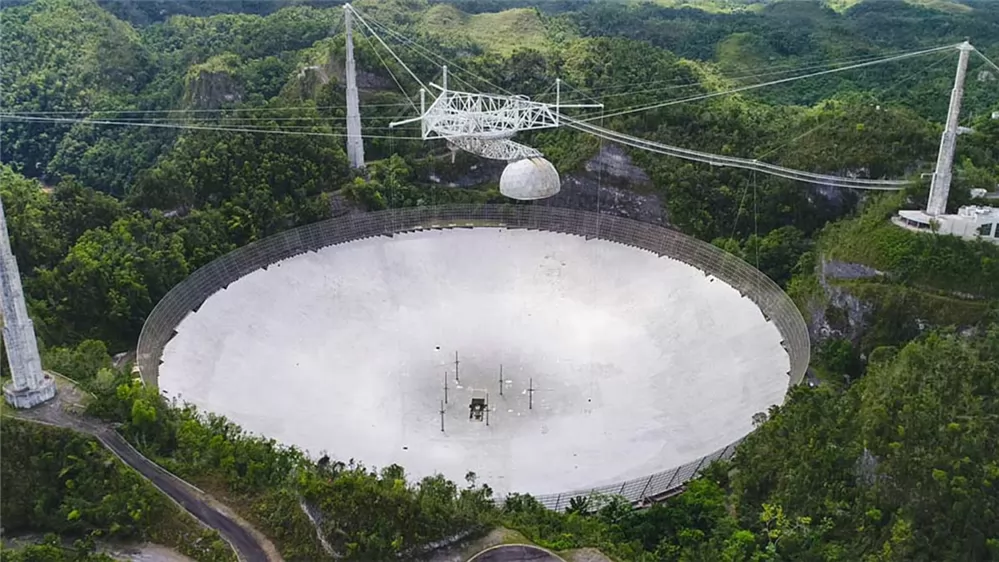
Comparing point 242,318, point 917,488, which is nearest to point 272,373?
point 242,318

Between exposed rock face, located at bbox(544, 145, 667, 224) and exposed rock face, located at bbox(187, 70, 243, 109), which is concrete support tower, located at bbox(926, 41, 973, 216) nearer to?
exposed rock face, located at bbox(544, 145, 667, 224)

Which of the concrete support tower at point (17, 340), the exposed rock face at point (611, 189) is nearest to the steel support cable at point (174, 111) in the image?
the exposed rock face at point (611, 189)

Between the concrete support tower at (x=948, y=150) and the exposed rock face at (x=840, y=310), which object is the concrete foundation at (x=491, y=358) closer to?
the exposed rock face at (x=840, y=310)

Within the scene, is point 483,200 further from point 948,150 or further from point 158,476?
point 158,476

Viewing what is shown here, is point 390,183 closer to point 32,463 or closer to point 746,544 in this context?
point 32,463

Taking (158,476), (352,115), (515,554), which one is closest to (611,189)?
(352,115)

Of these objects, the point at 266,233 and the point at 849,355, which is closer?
the point at 849,355
